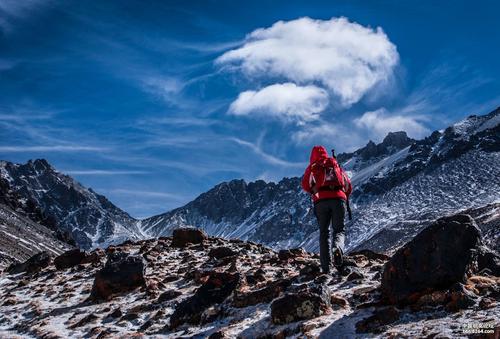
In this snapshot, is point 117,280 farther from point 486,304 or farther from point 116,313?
point 486,304

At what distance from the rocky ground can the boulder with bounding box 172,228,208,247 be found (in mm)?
8006

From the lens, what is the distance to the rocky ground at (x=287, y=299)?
870 centimetres

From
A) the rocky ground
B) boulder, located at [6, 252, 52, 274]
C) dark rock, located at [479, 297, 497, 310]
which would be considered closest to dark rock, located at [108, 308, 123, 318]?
the rocky ground

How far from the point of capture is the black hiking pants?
1316 cm

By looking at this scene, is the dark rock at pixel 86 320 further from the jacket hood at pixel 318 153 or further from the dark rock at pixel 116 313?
the jacket hood at pixel 318 153

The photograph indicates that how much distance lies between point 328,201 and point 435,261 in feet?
13.8

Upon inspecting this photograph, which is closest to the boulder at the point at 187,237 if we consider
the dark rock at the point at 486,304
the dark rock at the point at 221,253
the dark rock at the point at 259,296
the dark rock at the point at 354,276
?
the dark rock at the point at 221,253

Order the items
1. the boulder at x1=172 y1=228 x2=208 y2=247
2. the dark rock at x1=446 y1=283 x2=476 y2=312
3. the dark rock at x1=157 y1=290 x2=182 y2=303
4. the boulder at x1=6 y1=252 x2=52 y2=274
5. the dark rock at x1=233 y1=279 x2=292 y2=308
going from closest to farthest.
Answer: the dark rock at x1=446 y1=283 x2=476 y2=312, the dark rock at x1=233 y1=279 x2=292 y2=308, the dark rock at x1=157 y1=290 x2=182 y2=303, the boulder at x1=6 y1=252 x2=52 y2=274, the boulder at x1=172 y1=228 x2=208 y2=247

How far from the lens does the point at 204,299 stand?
12234 mm

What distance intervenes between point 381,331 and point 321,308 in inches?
68.3

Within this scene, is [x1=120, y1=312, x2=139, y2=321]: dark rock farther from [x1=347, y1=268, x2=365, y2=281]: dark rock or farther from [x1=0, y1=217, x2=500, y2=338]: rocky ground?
[x1=347, y1=268, x2=365, y2=281]: dark rock

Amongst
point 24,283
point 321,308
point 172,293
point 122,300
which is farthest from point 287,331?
point 24,283

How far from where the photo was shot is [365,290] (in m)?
11.0

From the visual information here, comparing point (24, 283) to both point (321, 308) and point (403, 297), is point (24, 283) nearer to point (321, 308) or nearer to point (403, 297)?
point (321, 308)
